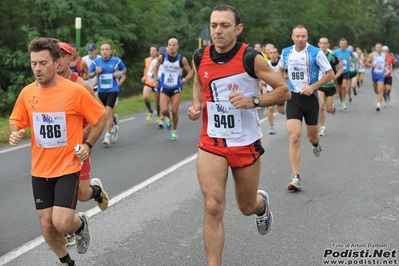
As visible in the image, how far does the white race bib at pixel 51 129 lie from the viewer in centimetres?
527

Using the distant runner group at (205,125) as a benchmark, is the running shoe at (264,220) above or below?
below

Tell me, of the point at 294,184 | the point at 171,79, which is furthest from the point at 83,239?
the point at 171,79

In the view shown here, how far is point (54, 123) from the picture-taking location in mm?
5273

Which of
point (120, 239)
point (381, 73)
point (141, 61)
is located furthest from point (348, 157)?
point (141, 61)

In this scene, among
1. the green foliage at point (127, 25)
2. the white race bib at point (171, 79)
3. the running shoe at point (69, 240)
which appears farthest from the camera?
the green foliage at point (127, 25)

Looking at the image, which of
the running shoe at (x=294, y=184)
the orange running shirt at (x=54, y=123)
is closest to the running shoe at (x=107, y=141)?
the running shoe at (x=294, y=184)

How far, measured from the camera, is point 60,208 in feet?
17.0

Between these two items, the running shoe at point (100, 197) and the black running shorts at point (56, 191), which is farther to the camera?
the running shoe at point (100, 197)

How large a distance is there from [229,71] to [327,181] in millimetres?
4435

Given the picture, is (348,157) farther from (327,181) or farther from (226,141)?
(226,141)

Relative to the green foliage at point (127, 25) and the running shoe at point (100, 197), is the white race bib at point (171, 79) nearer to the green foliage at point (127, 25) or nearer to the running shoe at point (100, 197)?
the running shoe at point (100, 197)

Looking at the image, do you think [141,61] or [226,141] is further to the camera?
[141,61]

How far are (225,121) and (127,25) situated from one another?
83.4 ft

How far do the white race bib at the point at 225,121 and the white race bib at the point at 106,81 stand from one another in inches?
336
